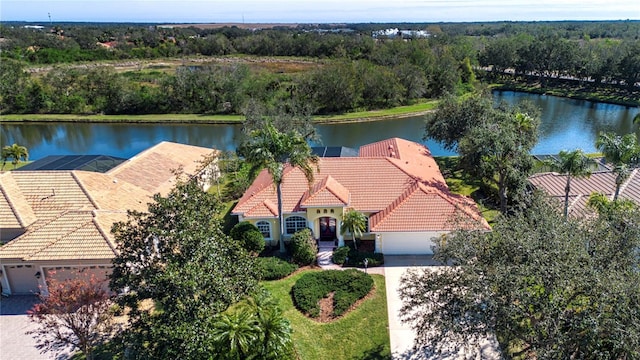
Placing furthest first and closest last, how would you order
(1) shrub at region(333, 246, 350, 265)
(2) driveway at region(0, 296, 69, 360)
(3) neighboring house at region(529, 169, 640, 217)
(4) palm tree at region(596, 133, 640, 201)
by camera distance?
(3) neighboring house at region(529, 169, 640, 217) → (4) palm tree at region(596, 133, 640, 201) → (1) shrub at region(333, 246, 350, 265) → (2) driveway at region(0, 296, 69, 360)

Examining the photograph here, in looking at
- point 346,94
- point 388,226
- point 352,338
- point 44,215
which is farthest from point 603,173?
point 346,94

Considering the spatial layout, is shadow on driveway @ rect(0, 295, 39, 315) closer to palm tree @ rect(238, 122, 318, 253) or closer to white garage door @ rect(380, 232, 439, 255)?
palm tree @ rect(238, 122, 318, 253)

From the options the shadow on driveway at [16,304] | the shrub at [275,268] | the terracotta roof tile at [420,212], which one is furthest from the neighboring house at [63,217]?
the terracotta roof tile at [420,212]

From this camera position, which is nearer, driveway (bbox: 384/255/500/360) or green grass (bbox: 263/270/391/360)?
driveway (bbox: 384/255/500/360)

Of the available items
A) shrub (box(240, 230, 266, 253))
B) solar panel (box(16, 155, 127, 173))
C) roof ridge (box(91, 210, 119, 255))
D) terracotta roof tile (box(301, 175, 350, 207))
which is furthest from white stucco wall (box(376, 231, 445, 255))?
solar panel (box(16, 155, 127, 173))

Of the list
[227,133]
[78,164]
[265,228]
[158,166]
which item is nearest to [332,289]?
[265,228]

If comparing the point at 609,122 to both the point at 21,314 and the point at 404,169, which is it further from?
the point at 21,314

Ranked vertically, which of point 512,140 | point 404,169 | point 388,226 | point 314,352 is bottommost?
point 314,352
